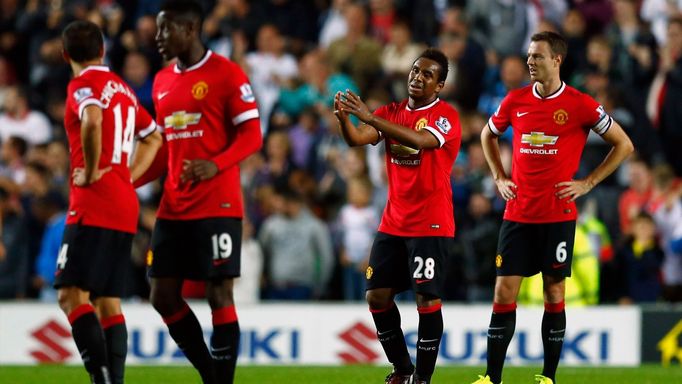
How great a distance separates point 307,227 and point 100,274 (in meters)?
6.85

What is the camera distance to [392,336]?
386 inches

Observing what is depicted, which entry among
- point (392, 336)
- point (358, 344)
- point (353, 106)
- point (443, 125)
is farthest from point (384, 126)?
point (358, 344)

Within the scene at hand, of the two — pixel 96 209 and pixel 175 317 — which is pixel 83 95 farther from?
pixel 175 317

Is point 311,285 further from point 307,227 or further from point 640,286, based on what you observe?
point 640,286

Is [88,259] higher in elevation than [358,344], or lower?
higher

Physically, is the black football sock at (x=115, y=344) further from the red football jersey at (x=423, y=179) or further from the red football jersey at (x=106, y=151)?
the red football jersey at (x=423, y=179)

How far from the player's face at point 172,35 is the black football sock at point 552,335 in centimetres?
327

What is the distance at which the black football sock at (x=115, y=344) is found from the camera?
29.6ft

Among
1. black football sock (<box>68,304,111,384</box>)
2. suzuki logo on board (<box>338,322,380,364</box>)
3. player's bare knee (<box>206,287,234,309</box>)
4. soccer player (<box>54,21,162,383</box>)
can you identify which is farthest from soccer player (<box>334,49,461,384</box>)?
suzuki logo on board (<box>338,322,380,364</box>)

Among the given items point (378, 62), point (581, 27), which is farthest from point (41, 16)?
point (581, 27)

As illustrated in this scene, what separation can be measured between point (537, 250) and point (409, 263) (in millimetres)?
1035

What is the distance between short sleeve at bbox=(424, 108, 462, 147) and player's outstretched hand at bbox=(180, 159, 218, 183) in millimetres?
1651

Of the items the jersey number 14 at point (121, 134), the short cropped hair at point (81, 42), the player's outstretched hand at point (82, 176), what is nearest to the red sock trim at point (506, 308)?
the jersey number 14 at point (121, 134)

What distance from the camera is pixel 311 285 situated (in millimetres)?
15758
